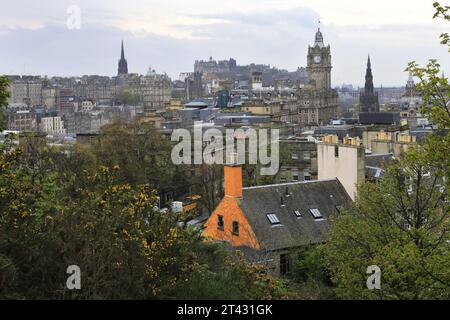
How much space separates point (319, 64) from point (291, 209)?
134872mm

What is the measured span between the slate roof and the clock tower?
131130mm

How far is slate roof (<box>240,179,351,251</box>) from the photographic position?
2578 centimetres

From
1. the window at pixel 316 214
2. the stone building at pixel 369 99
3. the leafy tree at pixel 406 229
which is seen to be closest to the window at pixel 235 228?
the window at pixel 316 214

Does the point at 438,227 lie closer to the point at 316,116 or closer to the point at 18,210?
the point at 18,210

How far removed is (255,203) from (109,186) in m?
11.1

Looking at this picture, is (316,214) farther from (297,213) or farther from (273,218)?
(273,218)

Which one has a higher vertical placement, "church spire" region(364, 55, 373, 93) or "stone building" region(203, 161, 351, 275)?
"church spire" region(364, 55, 373, 93)

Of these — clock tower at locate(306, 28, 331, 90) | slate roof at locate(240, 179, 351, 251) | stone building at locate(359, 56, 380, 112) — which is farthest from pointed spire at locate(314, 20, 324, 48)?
slate roof at locate(240, 179, 351, 251)

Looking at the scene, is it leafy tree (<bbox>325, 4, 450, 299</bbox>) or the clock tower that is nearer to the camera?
leafy tree (<bbox>325, 4, 450, 299</bbox>)

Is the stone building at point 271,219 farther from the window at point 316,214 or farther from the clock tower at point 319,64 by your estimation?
the clock tower at point 319,64

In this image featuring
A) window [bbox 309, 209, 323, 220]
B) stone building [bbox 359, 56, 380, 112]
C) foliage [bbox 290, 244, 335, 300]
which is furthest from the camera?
stone building [bbox 359, 56, 380, 112]

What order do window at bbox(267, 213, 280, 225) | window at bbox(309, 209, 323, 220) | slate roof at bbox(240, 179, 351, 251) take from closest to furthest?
slate roof at bbox(240, 179, 351, 251)
window at bbox(267, 213, 280, 225)
window at bbox(309, 209, 323, 220)

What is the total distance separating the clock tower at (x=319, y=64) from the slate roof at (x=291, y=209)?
5163 inches

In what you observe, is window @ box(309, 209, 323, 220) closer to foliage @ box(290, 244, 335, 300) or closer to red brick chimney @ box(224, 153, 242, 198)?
foliage @ box(290, 244, 335, 300)
